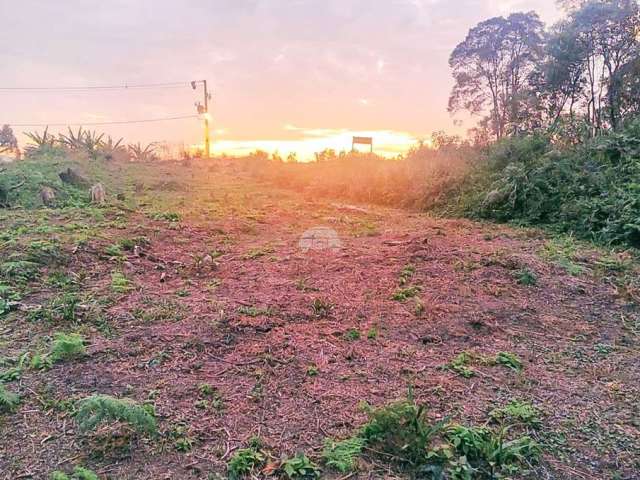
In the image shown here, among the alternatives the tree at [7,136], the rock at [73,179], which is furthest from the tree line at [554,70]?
the tree at [7,136]

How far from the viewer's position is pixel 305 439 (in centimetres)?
174

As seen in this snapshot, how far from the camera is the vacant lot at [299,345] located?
67.1 inches

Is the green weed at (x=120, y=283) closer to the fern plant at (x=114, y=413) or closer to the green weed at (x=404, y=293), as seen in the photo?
the fern plant at (x=114, y=413)

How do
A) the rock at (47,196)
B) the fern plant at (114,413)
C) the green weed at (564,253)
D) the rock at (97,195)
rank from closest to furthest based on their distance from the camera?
the fern plant at (114,413), the green weed at (564,253), the rock at (47,196), the rock at (97,195)

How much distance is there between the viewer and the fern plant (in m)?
1.68

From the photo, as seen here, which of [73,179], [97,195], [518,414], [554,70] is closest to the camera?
[518,414]

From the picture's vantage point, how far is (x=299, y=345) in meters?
2.53

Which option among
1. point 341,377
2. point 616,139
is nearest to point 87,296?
point 341,377

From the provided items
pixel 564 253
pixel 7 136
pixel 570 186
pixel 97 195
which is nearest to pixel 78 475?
pixel 564 253

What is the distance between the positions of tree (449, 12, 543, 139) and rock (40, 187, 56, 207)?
10307 millimetres

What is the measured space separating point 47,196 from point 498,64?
1202 centimetres

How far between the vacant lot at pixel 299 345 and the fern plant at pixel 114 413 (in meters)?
0.06

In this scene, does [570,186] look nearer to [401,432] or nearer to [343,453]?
[401,432]

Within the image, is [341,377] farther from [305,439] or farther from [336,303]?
[336,303]
